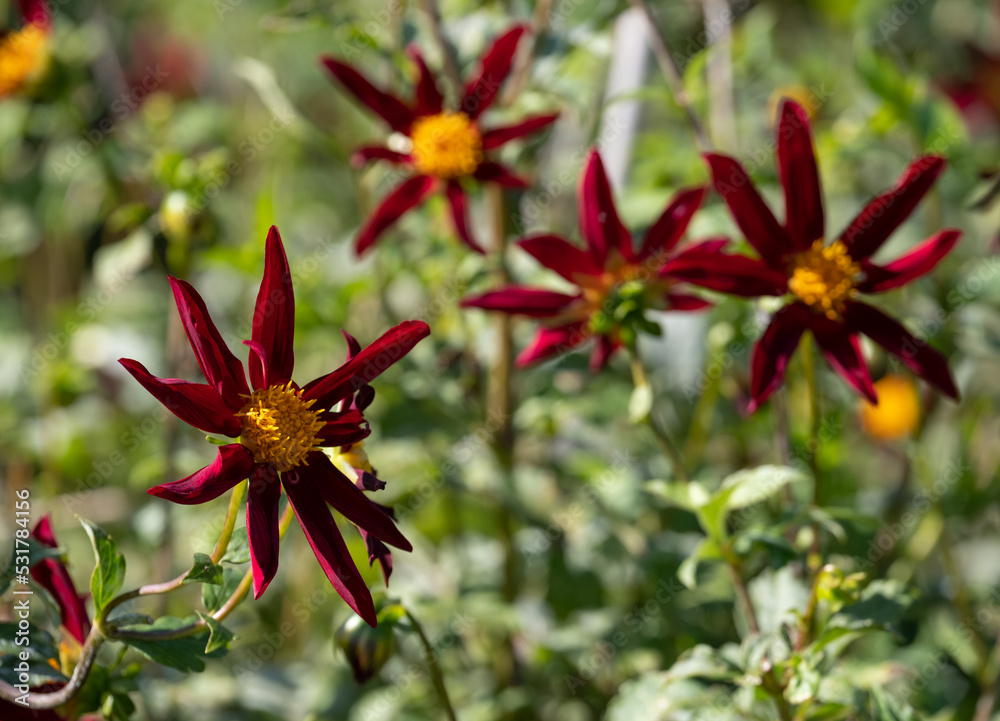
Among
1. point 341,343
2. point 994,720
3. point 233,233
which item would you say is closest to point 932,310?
point 994,720

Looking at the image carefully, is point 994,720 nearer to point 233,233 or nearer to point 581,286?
point 581,286

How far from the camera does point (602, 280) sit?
0.87 metres

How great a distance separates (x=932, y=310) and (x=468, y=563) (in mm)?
634

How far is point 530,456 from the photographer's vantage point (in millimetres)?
1382

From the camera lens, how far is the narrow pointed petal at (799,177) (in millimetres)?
767

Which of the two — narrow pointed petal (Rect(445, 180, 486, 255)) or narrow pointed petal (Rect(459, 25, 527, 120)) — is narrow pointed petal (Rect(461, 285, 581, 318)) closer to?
narrow pointed petal (Rect(445, 180, 486, 255))

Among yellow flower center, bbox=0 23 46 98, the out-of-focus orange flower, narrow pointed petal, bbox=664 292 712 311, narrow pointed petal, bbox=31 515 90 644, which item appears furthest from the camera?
the out-of-focus orange flower

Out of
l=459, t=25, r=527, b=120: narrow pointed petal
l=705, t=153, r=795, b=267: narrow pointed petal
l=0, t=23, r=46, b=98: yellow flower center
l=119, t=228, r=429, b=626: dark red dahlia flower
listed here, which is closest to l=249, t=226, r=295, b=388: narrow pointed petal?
l=119, t=228, r=429, b=626: dark red dahlia flower

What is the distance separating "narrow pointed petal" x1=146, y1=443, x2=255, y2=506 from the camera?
57cm

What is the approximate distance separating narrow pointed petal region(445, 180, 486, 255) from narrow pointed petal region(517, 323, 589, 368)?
0.42 feet

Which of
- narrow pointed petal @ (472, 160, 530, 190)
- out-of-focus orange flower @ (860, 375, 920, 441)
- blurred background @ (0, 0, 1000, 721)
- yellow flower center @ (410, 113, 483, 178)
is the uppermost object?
yellow flower center @ (410, 113, 483, 178)

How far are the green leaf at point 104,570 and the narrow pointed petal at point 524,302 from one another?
0.33 meters

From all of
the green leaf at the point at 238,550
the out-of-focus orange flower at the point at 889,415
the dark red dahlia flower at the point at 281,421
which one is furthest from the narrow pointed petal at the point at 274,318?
the out-of-focus orange flower at the point at 889,415

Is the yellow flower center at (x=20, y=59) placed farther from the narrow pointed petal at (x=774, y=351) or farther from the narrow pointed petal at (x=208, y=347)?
the narrow pointed petal at (x=774, y=351)
